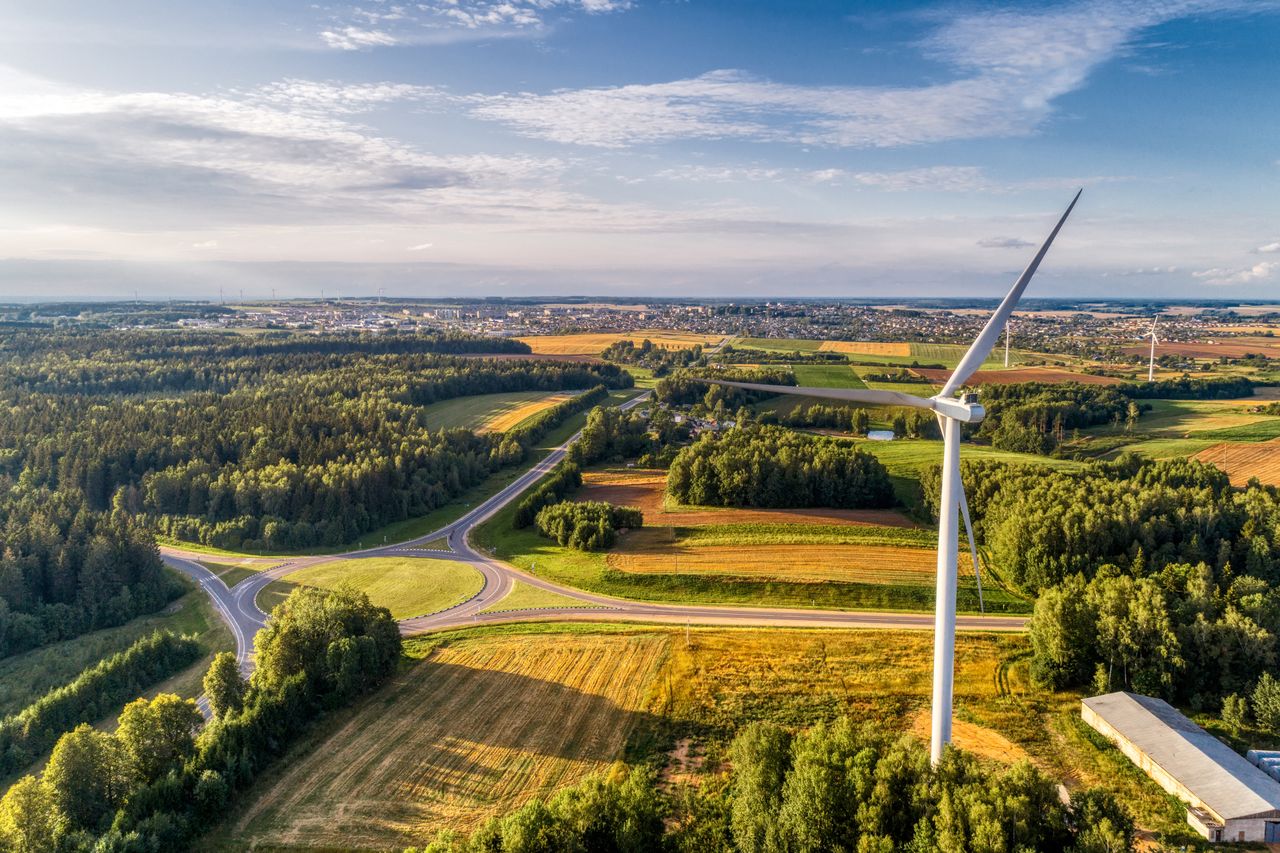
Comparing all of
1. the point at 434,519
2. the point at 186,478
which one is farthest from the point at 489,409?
the point at 186,478

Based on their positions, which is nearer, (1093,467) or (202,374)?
(1093,467)

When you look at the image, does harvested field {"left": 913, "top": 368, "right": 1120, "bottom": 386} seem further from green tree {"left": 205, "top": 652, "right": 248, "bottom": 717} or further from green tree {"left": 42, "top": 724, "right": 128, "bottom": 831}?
green tree {"left": 42, "top": 724, "right": 128, "bottom": 831}

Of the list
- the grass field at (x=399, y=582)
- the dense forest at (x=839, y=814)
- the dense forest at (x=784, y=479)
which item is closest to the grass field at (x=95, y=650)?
the grass field at (x=399, y=582)

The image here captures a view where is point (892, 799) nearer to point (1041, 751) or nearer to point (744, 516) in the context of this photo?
point (1041, 751)

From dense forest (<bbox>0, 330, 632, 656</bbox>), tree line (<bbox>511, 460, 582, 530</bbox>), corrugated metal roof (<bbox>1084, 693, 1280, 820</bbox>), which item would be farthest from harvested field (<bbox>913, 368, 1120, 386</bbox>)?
corrugated metal roof (<bbox>1084, 693, 1280, 820</bbox>)

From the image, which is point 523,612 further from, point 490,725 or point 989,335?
point 989,335

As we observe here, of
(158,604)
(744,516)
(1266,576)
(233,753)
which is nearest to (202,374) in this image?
(158,604)
